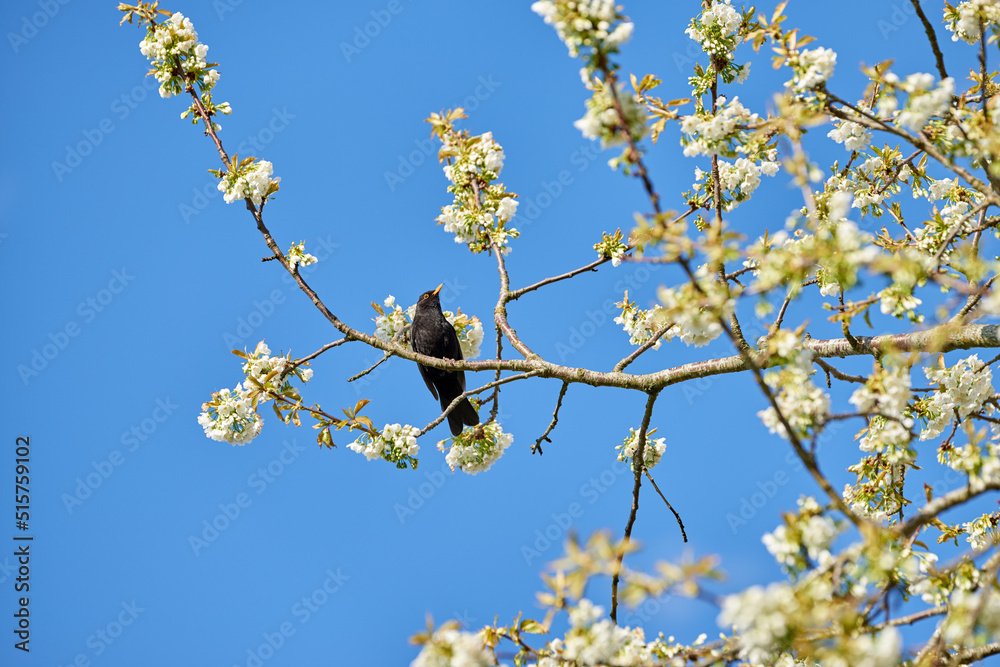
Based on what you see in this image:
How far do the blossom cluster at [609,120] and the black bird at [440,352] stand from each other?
12.7 ft

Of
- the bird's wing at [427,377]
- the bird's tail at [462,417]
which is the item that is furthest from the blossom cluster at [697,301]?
the bird's wing at [427,377]

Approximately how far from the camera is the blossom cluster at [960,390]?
2998 millimetres

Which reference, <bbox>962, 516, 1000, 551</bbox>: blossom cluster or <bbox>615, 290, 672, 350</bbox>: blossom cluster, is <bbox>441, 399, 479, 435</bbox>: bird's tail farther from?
<bbox>962, 516, 1000, 551</bbox>: blossom cluster

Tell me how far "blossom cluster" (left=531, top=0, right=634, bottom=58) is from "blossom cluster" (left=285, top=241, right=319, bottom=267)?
211cm

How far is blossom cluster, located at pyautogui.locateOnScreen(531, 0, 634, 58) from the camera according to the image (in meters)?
2.01

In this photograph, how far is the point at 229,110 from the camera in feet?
13.1

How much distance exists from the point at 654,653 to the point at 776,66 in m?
2.17

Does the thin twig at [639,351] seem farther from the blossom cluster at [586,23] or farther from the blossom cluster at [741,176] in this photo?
the blossom cluster at [586,23]

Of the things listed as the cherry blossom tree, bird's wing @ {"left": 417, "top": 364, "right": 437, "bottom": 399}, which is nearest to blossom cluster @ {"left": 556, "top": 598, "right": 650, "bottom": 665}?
the cherry blossom tree

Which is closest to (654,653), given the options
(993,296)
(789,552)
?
(789,552)

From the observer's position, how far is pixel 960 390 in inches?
119

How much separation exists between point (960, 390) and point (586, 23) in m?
2.27

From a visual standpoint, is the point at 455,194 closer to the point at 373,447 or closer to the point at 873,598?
the point at 373,447

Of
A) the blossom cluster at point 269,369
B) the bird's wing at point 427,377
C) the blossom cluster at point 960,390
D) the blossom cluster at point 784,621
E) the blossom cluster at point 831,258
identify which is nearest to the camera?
the blossom cluster at point 784,621
